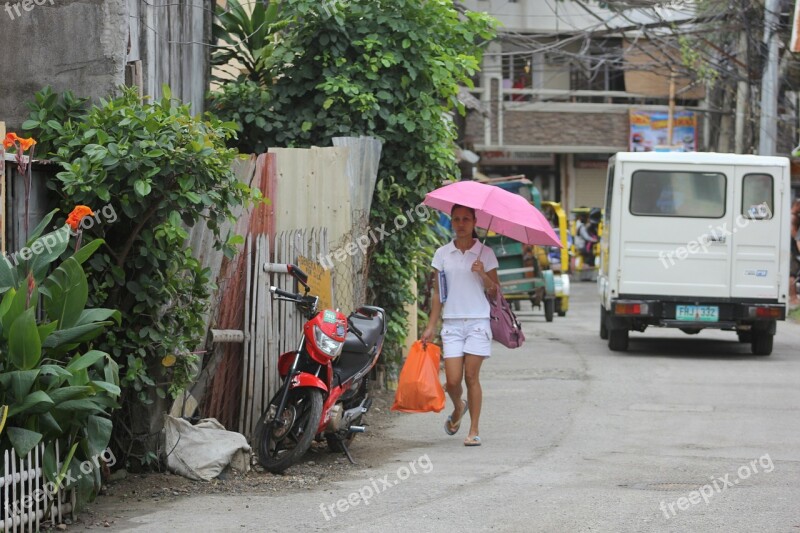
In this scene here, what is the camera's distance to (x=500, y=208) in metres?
8.66

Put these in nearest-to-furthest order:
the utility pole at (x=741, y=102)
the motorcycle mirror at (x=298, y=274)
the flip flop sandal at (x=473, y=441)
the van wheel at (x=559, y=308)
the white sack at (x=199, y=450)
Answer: the white sack at (x=199, y=450) → the motorcycle mirror at (x=298, y=274) → the flip flop sandal at (x=473, y=441) → the van wheel at (x=559, y=308) → the utility pole at (x=741, y=102)

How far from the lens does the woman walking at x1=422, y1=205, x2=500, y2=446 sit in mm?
8891

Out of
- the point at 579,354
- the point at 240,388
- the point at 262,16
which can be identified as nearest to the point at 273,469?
the point at 240,388

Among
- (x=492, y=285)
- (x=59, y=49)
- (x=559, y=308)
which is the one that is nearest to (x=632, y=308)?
(x=492, y=285)

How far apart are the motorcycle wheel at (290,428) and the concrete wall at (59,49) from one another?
2.28 metres

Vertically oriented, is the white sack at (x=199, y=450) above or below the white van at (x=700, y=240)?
below

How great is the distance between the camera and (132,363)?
6656 millimetres

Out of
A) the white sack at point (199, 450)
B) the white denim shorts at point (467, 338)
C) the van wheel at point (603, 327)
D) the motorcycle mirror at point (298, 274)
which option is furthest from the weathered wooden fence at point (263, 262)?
the van wheel at point (603, 327)

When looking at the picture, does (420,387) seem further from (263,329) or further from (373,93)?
(373,93)

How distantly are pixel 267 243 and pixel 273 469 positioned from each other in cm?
166

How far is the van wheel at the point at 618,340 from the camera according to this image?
52.5 ft

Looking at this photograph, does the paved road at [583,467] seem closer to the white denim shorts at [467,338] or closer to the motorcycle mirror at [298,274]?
the white denim shorts at [467,338]

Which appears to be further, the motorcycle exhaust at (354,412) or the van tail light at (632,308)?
the van tail light at (632,308)

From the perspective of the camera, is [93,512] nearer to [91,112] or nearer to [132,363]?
[132,363]
